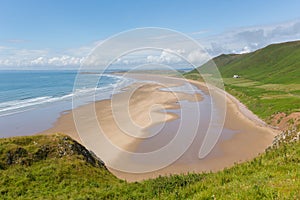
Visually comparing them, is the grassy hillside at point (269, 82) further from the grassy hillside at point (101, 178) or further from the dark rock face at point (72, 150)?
the grassy hillside at point (101, 178)

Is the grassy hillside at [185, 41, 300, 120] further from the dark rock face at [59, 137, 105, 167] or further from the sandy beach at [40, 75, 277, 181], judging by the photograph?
the dark rock face at [59, 137, 105, 167]

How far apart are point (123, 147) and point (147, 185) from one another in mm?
17192

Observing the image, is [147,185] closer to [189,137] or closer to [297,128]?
[297,128]

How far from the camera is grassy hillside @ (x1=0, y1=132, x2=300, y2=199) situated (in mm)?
→ 7219

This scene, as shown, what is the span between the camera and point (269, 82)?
94312 millimetres

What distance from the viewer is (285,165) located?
9.26m

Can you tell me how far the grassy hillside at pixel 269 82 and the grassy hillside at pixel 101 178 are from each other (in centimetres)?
2612

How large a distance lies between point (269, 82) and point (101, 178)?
9496cm

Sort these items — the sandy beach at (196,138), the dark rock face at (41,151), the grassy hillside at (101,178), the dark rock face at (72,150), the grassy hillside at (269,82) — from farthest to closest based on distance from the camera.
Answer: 1. the grassy hillside at (269,82)
2. the sandy beach at (196,138)
3. the dark rock face at (72,150)
4. the dark rock face at (41,151)
5. the grassy hillside at (101,178)

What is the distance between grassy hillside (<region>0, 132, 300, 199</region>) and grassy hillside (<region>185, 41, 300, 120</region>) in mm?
26116

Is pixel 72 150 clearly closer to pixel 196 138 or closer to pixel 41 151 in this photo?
pixel 41 151

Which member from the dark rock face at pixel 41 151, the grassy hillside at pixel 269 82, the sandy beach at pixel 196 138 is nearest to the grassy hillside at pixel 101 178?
the dark rock face at pixel 41 151

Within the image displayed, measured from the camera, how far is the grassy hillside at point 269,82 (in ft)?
155

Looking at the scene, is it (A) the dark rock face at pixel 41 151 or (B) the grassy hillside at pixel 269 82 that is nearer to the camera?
(A) the dark rock face at pixel 41 151
